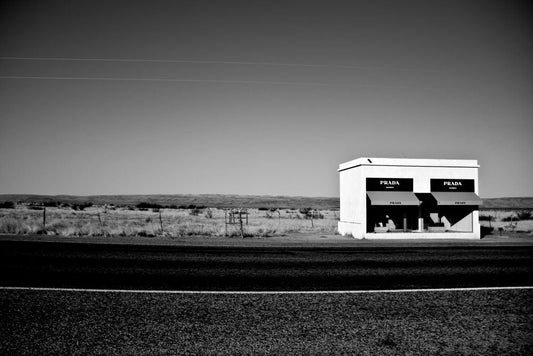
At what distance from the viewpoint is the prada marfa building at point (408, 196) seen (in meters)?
26.3

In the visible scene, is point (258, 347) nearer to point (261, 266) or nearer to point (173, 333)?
point (173, 333)

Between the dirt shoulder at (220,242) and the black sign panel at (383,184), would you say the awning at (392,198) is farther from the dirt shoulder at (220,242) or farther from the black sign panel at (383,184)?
the dirt shoulder at (220,242)

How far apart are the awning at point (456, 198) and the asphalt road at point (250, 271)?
1267 cm

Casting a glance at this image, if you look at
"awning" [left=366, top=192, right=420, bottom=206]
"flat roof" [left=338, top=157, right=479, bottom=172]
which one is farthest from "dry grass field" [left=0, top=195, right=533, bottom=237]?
"flat roof" [left=338, top=157, right=479, bottom=172]

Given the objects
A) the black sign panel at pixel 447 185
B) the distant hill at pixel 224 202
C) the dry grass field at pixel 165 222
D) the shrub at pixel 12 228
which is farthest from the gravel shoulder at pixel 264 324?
the distant hill at pixel 224 202

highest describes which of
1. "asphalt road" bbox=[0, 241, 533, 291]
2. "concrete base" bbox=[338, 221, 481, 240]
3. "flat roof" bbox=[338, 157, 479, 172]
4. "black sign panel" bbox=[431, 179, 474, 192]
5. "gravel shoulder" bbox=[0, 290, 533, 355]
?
"flat roof" bbox=[338, 157, 479, 172]

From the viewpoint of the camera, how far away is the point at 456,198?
1061 inches

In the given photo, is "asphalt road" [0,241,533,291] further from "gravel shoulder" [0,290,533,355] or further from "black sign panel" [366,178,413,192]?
"black sign panel" [366,178,413,192]

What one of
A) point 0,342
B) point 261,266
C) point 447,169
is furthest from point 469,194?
point 0,342

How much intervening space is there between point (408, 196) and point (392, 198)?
4.10 feet

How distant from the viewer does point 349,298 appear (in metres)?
7.21

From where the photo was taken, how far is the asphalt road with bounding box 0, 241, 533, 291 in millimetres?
8500

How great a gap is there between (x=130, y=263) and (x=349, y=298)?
7030 millimetres

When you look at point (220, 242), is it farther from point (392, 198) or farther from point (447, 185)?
point (447, 185)
